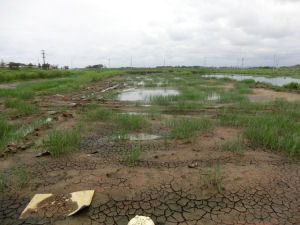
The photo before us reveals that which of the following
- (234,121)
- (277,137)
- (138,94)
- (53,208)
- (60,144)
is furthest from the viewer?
(138,94)

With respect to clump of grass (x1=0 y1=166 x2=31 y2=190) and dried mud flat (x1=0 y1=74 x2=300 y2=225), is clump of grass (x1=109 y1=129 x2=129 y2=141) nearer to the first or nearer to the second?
dried mud flat (x1=0 y1=74 x2=300 y2=225)

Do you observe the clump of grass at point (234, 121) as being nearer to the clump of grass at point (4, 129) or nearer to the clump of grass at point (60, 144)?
the clump of grass at point (60, 144)

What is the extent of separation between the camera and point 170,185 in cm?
295

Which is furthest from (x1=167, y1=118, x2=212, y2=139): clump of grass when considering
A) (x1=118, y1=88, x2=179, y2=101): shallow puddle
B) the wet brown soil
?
(x1=118, y1=88, x2=179, y2=101): shallow puddle

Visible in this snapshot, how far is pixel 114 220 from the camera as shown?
7.63ft

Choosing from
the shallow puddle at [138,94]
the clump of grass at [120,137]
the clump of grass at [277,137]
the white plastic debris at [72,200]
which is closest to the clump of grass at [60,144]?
the clump of grass at [120,137]

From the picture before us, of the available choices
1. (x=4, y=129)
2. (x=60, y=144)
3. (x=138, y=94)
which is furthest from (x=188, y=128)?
(x=138, y=94)

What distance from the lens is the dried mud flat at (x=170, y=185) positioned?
7.79 feet

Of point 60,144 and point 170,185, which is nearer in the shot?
point 170,185

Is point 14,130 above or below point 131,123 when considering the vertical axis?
below

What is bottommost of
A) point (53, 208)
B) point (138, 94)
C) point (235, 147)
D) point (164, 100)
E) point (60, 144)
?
point (53, 208)

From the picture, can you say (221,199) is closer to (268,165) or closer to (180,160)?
(180,160)

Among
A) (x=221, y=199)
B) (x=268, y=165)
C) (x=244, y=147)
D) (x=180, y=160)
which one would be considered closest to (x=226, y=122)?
(x=244, y=147)

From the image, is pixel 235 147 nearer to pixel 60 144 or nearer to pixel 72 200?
pixel 72 200
